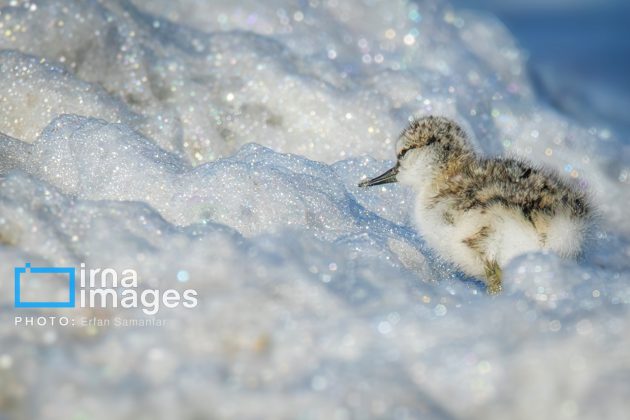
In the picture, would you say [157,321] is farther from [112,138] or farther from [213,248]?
[112,138]

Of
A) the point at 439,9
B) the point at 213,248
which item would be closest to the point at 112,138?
the point at 213,248

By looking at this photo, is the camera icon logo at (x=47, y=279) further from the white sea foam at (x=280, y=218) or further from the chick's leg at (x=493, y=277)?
the chick's leg at (x=493, y=277)

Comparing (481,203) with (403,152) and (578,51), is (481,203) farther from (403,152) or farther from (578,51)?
(578,51)

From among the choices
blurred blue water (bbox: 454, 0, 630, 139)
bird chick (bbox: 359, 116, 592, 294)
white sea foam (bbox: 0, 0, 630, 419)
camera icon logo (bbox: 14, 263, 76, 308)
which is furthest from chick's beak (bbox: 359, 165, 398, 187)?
blurred blue water (bbox: 454, 0, 630, 139)

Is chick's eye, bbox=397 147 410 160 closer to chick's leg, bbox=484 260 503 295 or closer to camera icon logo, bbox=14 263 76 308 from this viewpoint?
chick's leg, bbox=484 260 503 295

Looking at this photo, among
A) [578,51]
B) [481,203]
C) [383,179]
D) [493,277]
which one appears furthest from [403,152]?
[578,51]
